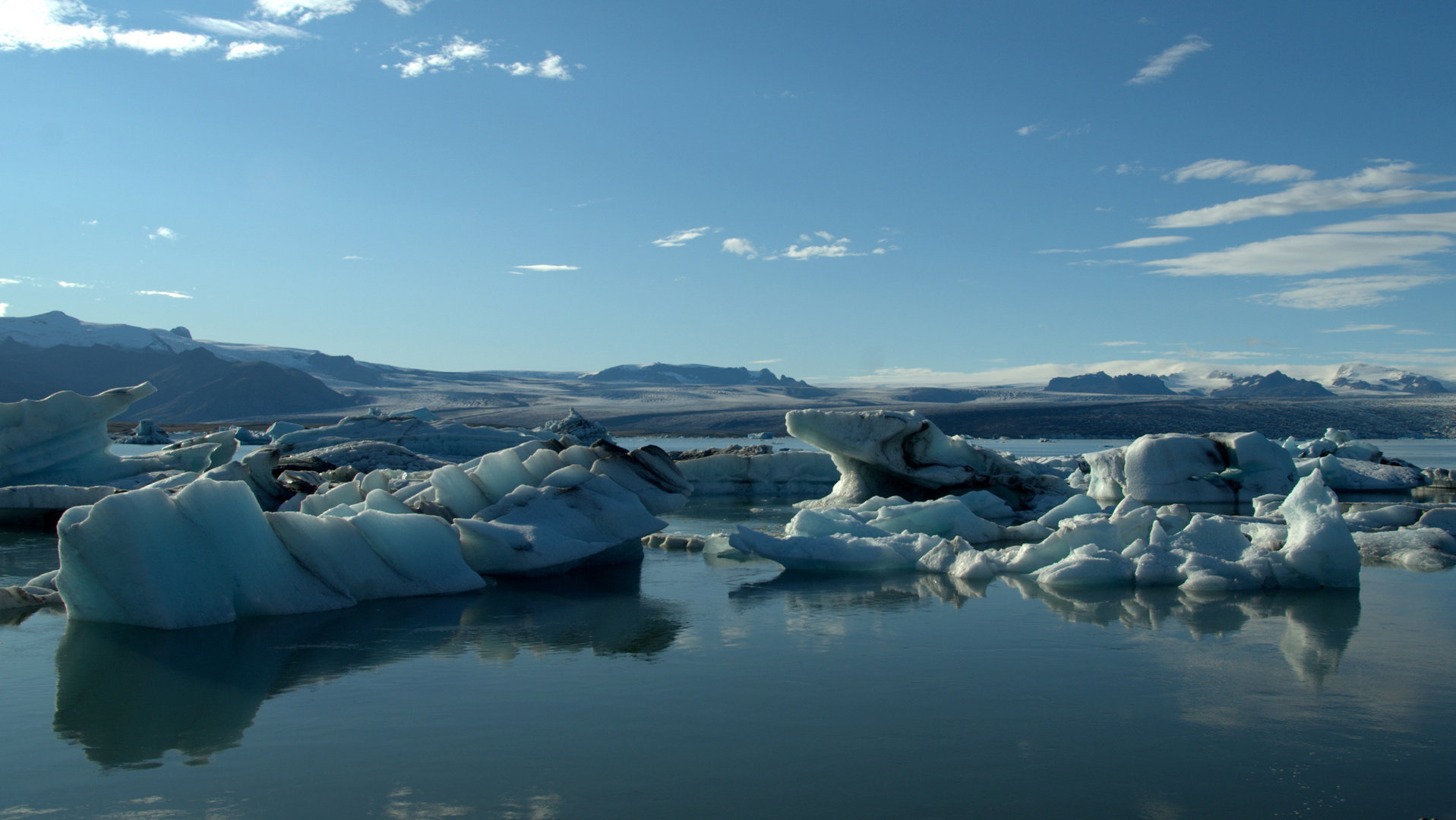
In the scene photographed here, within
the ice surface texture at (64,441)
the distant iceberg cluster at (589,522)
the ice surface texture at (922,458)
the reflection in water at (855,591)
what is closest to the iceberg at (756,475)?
the distant iceberg cluster at (589,522)

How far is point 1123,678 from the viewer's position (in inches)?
157

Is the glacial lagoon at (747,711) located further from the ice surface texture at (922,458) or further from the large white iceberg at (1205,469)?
the large white iceberg at (1205,469)

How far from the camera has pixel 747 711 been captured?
139 inches

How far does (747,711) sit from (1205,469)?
12320 millimetres

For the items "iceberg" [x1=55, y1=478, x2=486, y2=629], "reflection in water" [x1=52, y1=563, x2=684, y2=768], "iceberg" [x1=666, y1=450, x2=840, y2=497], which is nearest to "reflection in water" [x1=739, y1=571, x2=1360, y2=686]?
"reflection in water" [x1=52, y1=563, x2=684, y2=768]

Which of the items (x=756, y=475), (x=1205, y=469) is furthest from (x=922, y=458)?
(x=756, y=475)

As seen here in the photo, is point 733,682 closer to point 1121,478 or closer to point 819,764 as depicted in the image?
point 819,764

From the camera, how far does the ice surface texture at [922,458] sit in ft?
42.3

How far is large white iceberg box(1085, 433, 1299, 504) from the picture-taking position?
13539 millimetres

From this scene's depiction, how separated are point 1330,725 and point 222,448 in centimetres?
1370

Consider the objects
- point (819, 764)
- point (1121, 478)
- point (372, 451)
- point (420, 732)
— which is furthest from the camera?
point (372, 451)

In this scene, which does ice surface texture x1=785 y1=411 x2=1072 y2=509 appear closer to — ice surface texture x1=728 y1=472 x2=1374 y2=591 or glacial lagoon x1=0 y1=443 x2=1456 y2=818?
ice surface texture x1=728 y1=472 x2=1374 y2=591

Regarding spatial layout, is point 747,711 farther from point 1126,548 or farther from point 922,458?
point 922,458

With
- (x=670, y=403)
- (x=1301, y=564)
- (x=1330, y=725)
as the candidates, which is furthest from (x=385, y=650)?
(x=670, y=403)
